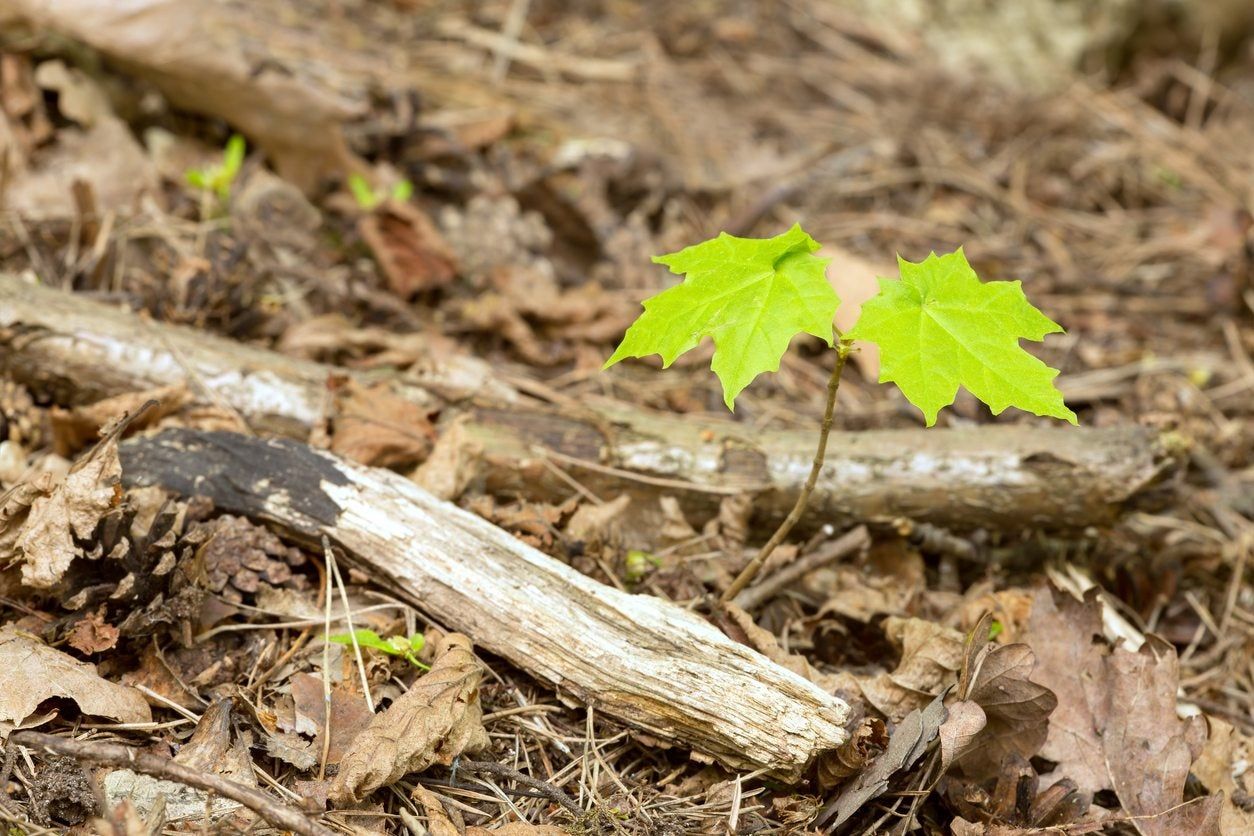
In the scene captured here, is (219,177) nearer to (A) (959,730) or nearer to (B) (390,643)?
(B) (390,643)

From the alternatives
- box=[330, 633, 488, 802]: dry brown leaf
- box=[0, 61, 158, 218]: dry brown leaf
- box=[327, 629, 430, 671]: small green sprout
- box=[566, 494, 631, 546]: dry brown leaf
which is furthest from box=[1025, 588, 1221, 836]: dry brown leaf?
box=[0, 61, 158, 218]: dry brown leaf

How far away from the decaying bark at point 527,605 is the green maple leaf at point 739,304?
70cm

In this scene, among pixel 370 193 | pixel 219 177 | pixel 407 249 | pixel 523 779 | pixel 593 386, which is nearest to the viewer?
pixel 523 779

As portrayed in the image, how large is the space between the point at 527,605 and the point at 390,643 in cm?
33

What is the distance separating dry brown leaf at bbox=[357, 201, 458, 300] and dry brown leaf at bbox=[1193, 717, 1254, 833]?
9.72 ft

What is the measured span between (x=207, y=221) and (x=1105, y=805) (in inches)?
142

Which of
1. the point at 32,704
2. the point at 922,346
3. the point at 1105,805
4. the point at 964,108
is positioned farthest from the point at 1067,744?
the point at 964,108

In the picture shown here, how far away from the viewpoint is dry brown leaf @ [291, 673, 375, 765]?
6.46 feet

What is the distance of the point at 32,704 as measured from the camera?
1877 millimetres

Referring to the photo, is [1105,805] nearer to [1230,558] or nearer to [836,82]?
[1230,558]

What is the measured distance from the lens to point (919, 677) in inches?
87.0

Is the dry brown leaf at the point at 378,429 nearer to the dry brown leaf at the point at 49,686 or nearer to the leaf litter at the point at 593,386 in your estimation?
the leaf litter at the point at 593,386

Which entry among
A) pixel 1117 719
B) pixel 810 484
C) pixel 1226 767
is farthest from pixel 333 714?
pixel 1226 767

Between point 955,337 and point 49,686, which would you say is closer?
point 955,337
